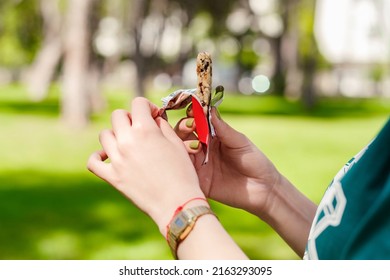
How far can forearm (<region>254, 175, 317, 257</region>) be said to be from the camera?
6.63 ft

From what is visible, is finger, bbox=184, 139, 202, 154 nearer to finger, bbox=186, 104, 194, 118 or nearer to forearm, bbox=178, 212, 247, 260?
finger, bbox=186, 104, 194, 118

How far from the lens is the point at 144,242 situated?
6.01m

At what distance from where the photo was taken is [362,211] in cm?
138

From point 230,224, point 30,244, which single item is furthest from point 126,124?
point 230,224

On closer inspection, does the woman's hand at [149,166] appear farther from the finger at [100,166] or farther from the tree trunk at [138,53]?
the tree trunk at [138,53]

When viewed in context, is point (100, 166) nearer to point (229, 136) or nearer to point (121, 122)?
point (121, 122)

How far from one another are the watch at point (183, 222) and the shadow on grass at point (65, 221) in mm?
3971

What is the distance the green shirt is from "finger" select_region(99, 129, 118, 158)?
0.45 metres

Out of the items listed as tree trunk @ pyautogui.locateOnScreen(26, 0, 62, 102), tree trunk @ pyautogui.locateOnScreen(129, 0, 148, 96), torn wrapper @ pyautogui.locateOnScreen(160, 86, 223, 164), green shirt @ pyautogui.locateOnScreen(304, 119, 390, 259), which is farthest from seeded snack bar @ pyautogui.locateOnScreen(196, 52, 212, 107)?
tree trunk @ pyautogui.locateOnScreen(26, 0, 62, 102)
